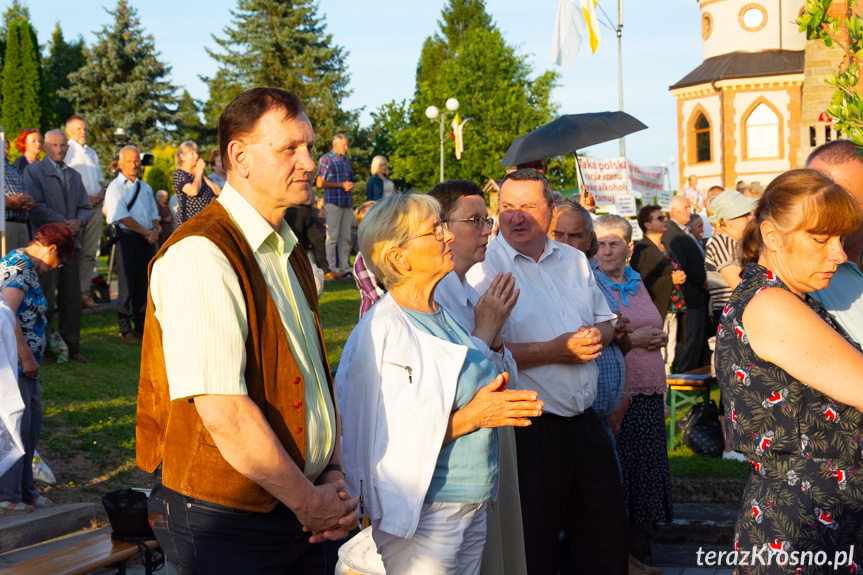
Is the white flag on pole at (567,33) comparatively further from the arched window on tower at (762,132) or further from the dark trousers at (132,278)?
the arched window on tower at (762,132)

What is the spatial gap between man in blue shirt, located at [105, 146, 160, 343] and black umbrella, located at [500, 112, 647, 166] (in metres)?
5.13

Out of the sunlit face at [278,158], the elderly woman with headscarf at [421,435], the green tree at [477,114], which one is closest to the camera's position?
the sunlit face at [278,158]

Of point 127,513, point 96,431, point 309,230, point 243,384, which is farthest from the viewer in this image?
point 309,230

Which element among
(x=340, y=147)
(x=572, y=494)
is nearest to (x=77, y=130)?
(x=340, y=147)

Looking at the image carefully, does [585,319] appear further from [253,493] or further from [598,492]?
[253,493]

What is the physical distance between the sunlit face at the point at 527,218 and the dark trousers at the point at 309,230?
32.0 feet

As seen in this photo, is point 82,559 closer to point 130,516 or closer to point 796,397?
point 130,516

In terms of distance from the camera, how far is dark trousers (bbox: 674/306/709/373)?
10.9 meters

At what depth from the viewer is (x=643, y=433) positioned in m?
6.01

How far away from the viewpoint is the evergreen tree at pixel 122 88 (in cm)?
4647

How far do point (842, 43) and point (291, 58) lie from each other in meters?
46.3

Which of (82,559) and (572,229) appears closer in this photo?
(82,559)

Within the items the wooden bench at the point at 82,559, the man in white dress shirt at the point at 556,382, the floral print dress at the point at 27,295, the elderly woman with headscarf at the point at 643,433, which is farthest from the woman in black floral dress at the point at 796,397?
the floral print dress at the point at 27,295

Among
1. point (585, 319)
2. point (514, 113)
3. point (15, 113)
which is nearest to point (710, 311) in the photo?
point (585, 319)
